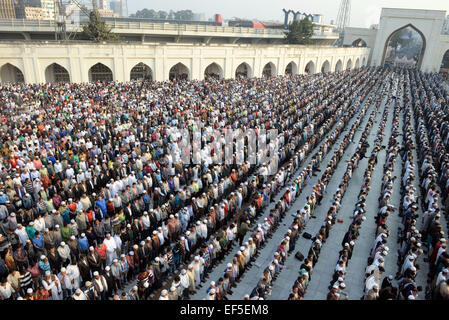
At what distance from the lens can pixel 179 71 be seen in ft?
103

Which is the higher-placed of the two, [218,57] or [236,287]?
[218,57]

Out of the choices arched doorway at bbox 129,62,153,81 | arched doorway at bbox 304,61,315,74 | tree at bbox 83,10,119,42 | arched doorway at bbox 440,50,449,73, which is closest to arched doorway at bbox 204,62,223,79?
arched doorway at bbox 129,62,153,81

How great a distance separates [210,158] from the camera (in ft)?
40.1

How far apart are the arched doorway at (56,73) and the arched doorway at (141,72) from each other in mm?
5473

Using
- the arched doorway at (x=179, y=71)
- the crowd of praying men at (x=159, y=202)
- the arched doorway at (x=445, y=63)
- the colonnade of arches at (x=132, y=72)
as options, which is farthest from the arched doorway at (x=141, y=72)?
the arched doorway at (x=445, y=63)

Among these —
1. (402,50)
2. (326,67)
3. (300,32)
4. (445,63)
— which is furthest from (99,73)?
(402,50)

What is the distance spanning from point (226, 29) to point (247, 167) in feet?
107

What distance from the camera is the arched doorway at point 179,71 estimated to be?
3075 cm

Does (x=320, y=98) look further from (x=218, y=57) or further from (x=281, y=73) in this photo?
(x=281, y=73)

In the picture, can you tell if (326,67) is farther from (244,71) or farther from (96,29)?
(96,29)

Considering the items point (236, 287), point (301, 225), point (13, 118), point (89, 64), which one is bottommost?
point (236, 287)

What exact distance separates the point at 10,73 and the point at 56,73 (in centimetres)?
327

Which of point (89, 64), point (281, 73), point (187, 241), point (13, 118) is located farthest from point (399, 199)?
point (281, 73)

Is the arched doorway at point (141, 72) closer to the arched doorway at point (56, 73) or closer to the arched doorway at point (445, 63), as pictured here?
the arched doorway at point (56, 73)
